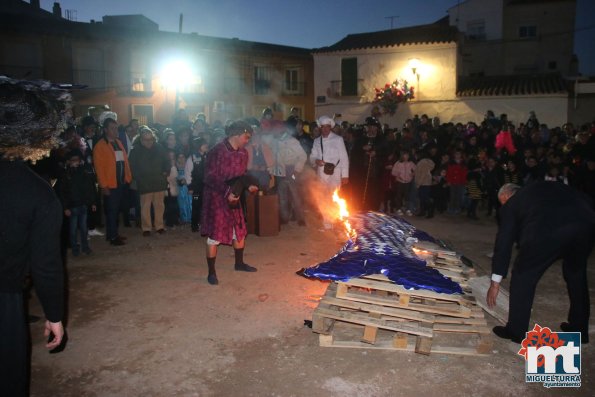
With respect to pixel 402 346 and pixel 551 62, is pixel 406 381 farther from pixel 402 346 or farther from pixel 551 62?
pixel 551 62

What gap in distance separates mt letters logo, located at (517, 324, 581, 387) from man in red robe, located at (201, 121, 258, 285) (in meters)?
3.60

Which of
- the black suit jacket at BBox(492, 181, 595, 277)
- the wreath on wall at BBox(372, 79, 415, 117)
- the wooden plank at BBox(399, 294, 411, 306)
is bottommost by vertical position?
the wooden plank at BBox(399, 294, 411, 306)

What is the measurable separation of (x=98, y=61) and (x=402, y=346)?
92.7 ft

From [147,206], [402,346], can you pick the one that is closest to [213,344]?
[402,346]

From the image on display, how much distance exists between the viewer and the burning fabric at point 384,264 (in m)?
4.32

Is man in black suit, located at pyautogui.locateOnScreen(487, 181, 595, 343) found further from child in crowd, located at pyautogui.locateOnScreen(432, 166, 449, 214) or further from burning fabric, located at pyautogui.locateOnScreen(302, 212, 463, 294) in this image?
child in crowd, located at pyautogui.locateOnScreen(432, 166, 449, 214)

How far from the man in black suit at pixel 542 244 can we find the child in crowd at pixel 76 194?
6070 mm

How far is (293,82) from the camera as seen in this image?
35.7 meters

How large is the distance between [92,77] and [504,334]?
2823 centimetres

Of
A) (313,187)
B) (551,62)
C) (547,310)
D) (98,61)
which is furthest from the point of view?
(551,62)

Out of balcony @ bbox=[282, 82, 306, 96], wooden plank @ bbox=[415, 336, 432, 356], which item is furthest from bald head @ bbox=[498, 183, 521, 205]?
balcony @ bbox=[282, 82, 306, 96]

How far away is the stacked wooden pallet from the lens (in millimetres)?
4266

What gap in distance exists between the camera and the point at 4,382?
2.41 m

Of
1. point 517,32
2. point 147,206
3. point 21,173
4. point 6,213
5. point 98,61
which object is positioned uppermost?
point 517,32
